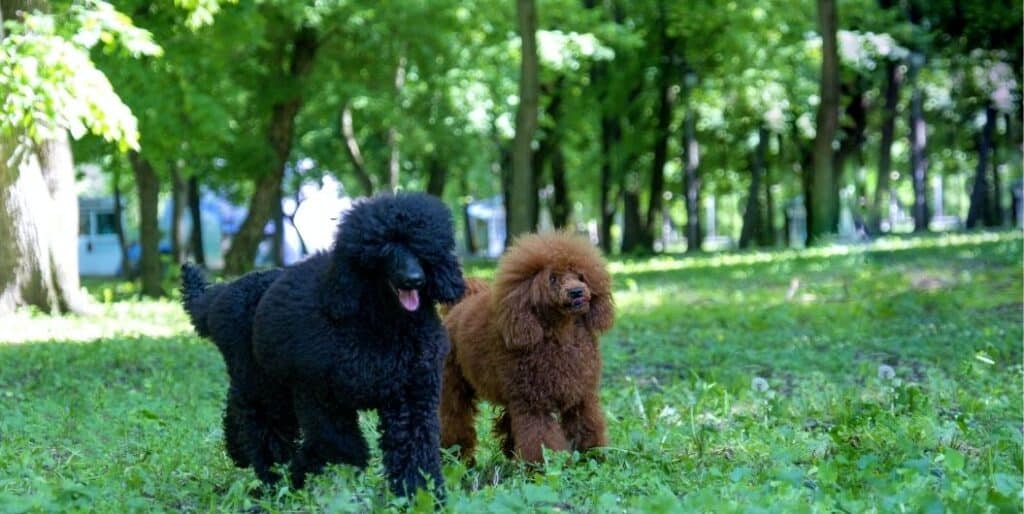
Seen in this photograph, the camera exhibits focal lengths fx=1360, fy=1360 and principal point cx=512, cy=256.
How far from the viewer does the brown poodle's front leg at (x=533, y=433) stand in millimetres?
7035

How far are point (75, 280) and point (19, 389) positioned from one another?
6.73 meters

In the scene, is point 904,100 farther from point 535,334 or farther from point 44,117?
point 535,334

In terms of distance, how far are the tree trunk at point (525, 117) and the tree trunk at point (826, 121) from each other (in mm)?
7014

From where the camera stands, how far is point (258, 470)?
6535mm

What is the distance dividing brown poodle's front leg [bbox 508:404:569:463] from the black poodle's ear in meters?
1.37

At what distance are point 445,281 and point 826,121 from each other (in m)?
23.2

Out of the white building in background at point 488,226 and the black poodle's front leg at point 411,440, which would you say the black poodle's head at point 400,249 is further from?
the white building in background at point 488,226

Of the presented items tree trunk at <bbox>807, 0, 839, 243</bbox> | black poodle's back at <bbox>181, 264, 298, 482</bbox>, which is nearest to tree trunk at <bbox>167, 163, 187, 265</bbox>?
tree trunk at <bbox>807, 0, 839, 243</bbox>

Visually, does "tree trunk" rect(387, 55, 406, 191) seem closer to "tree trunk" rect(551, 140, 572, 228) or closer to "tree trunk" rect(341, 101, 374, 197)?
"tree trunk" rect(341, 101, 374, 197)

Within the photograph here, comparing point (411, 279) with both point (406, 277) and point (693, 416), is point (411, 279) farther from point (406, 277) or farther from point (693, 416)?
point (693, 416)

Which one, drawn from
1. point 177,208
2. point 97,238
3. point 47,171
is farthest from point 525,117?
point 97,238

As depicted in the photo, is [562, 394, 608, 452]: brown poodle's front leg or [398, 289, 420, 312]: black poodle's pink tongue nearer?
[398, 289, 420, 312]: black poodle's pink tongue

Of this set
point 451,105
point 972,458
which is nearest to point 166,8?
point 451,105

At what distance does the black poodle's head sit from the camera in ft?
18.9
